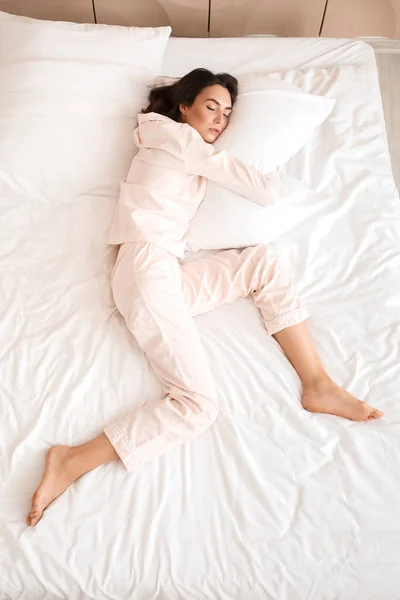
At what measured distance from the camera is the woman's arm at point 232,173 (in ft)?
4.65

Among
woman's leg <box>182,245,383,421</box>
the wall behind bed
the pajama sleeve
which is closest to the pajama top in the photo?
the pajama sleeve

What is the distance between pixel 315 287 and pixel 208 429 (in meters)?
0.46

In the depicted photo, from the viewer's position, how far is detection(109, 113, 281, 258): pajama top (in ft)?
4.60

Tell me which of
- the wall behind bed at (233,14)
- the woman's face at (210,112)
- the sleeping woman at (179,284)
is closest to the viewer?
the sleeping woman at (179,284)

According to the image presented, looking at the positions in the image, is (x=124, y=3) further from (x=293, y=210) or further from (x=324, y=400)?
(x=324, y=400)

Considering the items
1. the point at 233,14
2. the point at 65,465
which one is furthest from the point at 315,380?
the point at 233,14

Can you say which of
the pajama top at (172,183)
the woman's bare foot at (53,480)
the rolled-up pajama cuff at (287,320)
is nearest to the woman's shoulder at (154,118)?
the pajama top at (172,183)

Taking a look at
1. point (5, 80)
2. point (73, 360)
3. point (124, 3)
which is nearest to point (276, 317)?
point (73, 360)

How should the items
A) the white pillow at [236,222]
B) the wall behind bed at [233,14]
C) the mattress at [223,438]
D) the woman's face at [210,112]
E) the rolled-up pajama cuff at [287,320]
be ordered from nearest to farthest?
the mattress at [223,438] → the rolled-up pajama cuff at [287,320] → the white pillow at [236,222] → the woman's face at [210,112] → the wall behind bed at [233,14]

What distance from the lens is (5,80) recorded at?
5.18 ft

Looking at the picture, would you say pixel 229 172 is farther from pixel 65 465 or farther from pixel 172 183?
pixel 65 465

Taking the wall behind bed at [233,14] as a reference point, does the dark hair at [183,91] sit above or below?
below

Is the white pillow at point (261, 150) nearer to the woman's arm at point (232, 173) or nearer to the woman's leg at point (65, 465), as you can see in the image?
the woman's arm at point (232, 173)

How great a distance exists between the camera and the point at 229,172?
1.42m
